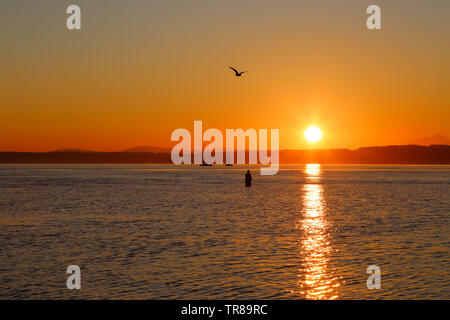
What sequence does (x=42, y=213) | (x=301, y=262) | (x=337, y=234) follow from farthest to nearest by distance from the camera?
(x=42, y=213)
(x=337, y=234)
(x=301, y=262)

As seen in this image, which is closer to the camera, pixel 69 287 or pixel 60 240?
pixel 69 287

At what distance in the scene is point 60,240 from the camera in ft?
95.1

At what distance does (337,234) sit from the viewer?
32.6 meters

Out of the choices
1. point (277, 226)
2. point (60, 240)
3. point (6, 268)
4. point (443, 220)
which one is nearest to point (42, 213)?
point (60, 240)

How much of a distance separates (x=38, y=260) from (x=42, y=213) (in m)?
24.5

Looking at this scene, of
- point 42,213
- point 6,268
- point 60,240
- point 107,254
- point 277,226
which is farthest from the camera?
point 42,213
